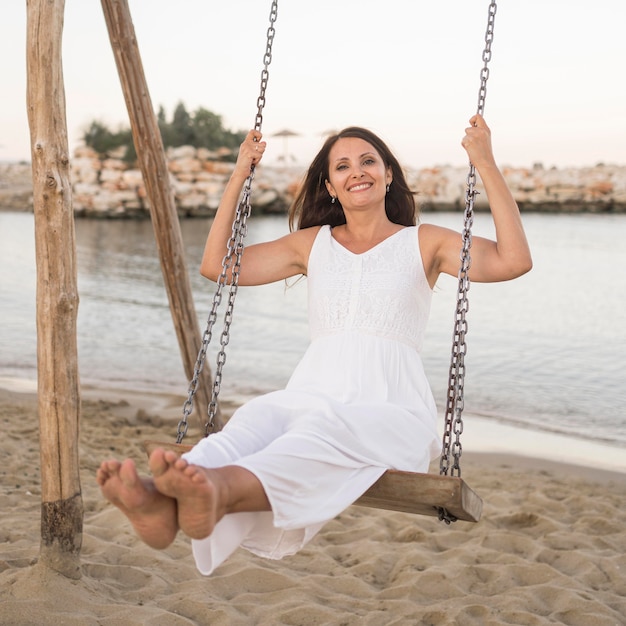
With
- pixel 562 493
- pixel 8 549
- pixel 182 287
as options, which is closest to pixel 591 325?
pixel 562 493

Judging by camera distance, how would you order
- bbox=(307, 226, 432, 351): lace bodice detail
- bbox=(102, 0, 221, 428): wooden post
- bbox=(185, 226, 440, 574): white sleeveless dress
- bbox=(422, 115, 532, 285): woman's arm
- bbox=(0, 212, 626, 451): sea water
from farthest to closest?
bbox=(0, 212, 626, 451): sea water
bbox=(102, 0, 221, 428): wooden post
bbox=(307, 226, 432, 351): lace bodice detail
bbox=(422, 115, 532, 285): woman's arm
bbox=(185, 226, 440, 574): white sleeveless dress

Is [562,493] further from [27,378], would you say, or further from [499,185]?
[27,378]

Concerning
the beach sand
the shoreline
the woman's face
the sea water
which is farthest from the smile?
the shoreline

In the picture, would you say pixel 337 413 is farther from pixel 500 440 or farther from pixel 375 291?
pixel 500 440

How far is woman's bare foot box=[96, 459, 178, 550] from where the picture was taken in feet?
7.02

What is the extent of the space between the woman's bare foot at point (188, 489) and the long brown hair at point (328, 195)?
1.67 meters

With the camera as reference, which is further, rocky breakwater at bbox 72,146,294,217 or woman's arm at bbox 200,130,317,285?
rocky breakwater at bbox 72,146,294,217

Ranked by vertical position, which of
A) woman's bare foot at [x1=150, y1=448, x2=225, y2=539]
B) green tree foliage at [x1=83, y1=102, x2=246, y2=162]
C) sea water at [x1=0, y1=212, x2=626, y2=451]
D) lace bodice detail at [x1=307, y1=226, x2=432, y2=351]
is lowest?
sea water at [x1=0, y1=212, x2=626, y2=451]

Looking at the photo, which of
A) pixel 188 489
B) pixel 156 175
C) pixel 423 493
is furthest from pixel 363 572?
pixel 156 175

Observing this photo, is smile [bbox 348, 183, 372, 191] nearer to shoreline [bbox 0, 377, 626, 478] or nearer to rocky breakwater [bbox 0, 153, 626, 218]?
shoreline [bbox 0, 377, 626, 478]

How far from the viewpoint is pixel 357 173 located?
3.46 meters

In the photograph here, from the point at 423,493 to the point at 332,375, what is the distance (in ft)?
2.16

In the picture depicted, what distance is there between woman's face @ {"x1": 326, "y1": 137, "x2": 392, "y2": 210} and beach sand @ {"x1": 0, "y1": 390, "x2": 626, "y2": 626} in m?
1.69

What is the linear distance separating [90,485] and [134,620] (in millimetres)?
1924
